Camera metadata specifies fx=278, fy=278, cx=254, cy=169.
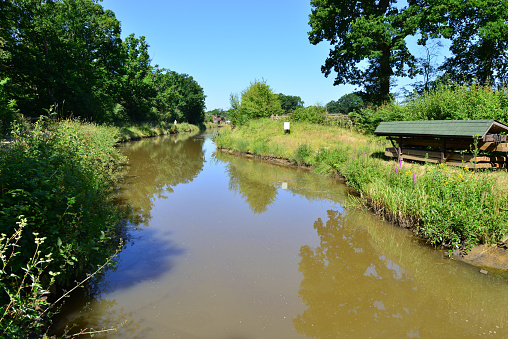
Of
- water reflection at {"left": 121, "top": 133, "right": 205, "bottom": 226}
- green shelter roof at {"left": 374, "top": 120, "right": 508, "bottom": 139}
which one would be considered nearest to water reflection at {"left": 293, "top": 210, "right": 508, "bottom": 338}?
green shelter roof at {"left": 374, "top": 120, "right": 508, "bottom": 139}

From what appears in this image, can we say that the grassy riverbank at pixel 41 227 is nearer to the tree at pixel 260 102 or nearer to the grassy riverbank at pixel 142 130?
the grassy riverbank at pixel 142 130

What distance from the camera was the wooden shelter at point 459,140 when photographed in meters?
8.13

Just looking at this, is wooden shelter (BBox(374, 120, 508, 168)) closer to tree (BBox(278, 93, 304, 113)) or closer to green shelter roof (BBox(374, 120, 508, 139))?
green shelter roof (BBox(374, 120, 508, 139))

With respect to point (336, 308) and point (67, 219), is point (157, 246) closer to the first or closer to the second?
point (67, 219)

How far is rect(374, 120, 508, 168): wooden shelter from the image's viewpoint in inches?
320

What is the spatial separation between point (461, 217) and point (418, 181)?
2.23m

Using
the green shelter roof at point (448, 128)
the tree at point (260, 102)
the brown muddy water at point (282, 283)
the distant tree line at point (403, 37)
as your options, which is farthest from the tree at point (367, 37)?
the brown muddy water at point (282, 283)

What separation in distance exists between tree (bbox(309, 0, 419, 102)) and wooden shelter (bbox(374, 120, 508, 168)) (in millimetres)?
11600

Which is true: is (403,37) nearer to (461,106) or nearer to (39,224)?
(461,106)

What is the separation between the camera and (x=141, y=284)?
4.77 meters

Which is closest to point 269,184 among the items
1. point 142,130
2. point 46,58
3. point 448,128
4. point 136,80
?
point 448,128

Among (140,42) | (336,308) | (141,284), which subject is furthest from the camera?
(140,42)

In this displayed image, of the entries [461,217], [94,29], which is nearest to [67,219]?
[461,217]

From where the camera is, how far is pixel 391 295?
184 inches
